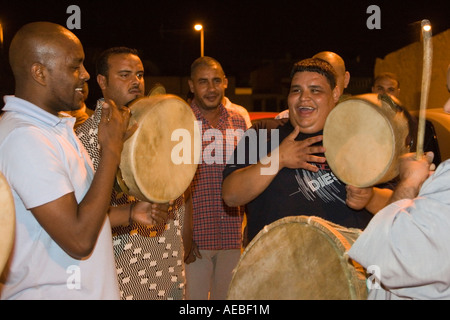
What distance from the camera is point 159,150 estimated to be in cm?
229

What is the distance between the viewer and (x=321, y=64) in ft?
9.83

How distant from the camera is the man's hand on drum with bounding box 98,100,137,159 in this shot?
77.5 inches

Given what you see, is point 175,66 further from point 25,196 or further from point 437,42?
point 25,196

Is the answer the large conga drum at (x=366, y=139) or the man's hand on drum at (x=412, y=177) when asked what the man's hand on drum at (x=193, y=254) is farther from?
the man's hand on drum at (x=412, y=177)

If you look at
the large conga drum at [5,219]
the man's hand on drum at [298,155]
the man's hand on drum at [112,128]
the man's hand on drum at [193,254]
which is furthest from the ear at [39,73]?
the man's hand on drum at [193,254]

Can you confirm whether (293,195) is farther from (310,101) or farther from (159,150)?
(159,150)

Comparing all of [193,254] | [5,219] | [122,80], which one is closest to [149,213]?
[5,219]

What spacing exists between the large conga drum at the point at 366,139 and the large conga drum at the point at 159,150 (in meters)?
0.69

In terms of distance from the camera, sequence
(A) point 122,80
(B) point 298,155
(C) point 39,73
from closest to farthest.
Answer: (C) point 39,73 < (B) point 298,155 < (A) point 122,80

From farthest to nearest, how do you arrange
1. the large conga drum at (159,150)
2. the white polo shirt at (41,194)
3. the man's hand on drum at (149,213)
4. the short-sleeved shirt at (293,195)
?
1. the short-sleeved shirt at (293,195)
2. the man's hand on drum at (149,213)
3. the large conga drum at (159,150)
4. the white polo shirt at (41,194)

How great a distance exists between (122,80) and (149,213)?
1181 mm

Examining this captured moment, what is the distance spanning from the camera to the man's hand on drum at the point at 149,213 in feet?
8.04

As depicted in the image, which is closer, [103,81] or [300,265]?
[300,265]

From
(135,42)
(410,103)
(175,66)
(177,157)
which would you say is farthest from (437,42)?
(175,66)
